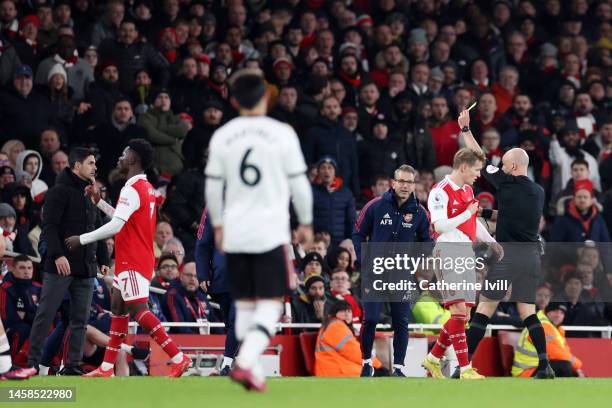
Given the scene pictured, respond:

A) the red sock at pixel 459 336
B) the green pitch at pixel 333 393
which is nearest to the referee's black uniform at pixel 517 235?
the red sock at pixel 459 336

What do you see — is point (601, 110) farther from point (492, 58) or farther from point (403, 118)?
point (403, 118)

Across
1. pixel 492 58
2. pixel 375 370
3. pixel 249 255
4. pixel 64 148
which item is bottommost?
pixel 375 370

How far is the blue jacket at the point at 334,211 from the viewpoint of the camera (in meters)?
18.4

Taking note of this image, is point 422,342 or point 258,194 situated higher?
point 258,194

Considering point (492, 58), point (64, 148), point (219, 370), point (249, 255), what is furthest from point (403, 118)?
point (249, 255)

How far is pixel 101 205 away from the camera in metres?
13.3

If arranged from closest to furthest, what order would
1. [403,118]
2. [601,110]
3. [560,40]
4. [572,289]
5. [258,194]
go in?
[258,194] → [572,289] → [403,118] → [601,110] → [560,40]

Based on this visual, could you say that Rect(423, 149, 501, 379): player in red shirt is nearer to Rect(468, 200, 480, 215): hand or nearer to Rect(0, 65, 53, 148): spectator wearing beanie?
Rect(468, 200, 480, 215): hand

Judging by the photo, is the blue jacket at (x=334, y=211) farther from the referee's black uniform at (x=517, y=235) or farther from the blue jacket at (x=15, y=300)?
the referee's black uniform at (x=517, y=235)

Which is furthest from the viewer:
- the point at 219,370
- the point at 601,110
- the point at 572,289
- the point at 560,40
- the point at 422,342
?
the point at 560,40

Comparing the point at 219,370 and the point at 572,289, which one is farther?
the point at 572,289

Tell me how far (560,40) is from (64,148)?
9.47 m

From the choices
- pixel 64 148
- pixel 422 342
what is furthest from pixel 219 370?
pixel 64 148

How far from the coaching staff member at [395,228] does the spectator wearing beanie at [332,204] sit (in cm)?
421
